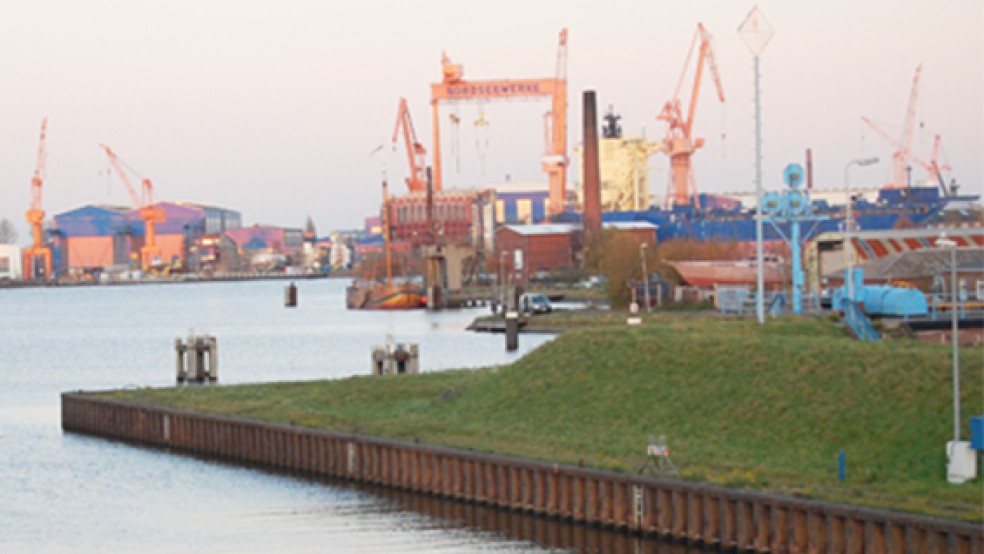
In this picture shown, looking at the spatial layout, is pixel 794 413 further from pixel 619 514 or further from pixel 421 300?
pixel 421 300

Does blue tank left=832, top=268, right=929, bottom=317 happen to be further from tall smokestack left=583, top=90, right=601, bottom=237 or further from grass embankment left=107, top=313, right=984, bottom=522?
tall smokestack left=583, top=90, right=601, bottom=237

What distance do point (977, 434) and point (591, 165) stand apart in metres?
125

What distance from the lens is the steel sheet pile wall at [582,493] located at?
21609 mm

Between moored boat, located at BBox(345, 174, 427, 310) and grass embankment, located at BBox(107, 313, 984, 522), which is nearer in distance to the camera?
grass embankment, located at BBox(107, 313, 984, 522)

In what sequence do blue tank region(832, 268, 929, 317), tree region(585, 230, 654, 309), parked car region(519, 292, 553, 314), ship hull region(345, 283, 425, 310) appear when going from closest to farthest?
1. blue tank region(832, 268, 929, 317)
2. tree region(585, 230, 654, 309)
3. parked car region(519, 292, 553, 314)
4. ship hull region(345, 283, 425, 310)

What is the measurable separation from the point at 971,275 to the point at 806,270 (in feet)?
69.9

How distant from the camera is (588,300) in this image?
129500 mm

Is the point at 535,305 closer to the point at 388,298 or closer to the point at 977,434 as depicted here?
the point at 388,298

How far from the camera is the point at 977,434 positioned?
23.3m

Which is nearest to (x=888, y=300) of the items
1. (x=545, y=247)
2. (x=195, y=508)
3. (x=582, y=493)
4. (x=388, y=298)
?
(x=582, y=493)

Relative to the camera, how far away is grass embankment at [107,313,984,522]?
24969 millimetres

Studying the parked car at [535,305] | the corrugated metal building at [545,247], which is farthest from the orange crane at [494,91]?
the parked car at [535,305]

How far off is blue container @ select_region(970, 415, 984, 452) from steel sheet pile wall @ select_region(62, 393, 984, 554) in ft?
8.35

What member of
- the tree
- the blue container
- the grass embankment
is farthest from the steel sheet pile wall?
the tree
